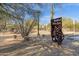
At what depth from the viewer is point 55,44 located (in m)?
3.24

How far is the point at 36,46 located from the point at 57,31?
10.3 inches

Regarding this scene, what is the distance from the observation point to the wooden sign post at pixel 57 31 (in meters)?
3.22

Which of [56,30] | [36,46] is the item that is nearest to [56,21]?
[56,30]

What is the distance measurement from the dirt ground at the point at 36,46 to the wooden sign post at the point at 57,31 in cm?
4

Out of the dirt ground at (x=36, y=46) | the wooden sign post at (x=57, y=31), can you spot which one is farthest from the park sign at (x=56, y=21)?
the dirt ground at (x=36, y=46)

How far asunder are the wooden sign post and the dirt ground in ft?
0.14

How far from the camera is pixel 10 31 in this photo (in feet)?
10.6

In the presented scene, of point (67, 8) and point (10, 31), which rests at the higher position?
point (67, 8)

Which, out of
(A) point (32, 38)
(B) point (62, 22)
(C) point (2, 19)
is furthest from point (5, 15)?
(B) point (62, 22)

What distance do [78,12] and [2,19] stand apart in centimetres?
77

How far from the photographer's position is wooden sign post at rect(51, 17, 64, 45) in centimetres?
322

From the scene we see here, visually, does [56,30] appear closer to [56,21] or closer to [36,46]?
[56,21]

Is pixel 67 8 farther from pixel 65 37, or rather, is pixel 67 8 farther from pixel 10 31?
pixel 10 31

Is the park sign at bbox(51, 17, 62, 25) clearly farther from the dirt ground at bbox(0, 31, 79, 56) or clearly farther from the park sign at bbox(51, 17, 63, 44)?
the dirt ground at bbox(0, 31, 79, 56)
